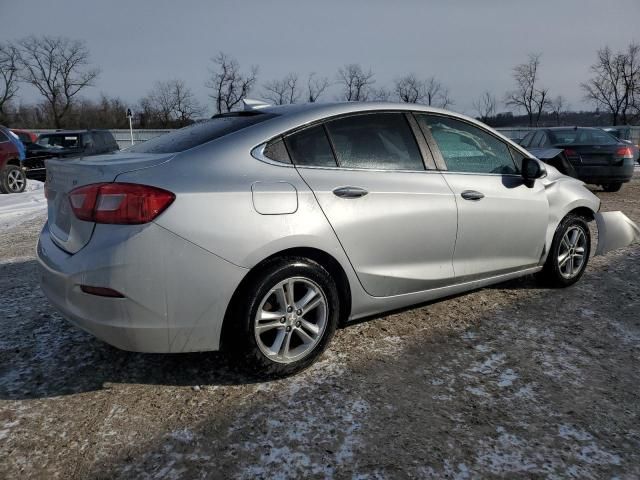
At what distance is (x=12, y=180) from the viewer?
11781 millimetres

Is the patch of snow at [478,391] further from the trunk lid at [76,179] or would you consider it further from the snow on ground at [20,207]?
the snow on ground at [20,207]

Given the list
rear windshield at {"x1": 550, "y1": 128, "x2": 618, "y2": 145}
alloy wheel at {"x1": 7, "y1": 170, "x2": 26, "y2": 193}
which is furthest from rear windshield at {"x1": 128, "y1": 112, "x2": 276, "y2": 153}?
alloy wheel at {"x1": 7, "y1": 170, "x2": 26, "y2": 193}

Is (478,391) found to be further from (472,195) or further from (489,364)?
(472,195)

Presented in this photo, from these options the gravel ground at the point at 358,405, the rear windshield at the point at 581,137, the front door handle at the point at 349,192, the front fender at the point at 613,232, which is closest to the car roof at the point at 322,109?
the front door handle at the point at 349,192

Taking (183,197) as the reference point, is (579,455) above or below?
below

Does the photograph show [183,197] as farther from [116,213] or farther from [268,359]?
[268,359]

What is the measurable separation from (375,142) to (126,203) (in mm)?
1517

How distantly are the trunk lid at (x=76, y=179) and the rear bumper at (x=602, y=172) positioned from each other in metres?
9.35

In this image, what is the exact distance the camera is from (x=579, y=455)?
2.05 m

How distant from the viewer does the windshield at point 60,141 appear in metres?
16.2

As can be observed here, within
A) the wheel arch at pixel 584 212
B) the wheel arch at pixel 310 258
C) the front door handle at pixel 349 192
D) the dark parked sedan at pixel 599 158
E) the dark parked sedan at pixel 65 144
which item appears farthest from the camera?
the dark parked sedan at pixel 65 144

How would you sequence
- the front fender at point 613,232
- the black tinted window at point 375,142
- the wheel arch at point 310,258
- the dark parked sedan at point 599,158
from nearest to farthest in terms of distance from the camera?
the wheel arch at point 310,258 < the black tinted window at point 375,142 < the front fender at point 613,232 < the dark parked sedan at point 599,158

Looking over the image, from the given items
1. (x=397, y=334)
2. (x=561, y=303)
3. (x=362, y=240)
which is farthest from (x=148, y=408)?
(x=561, y=303)

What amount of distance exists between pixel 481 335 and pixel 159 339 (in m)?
2.02
